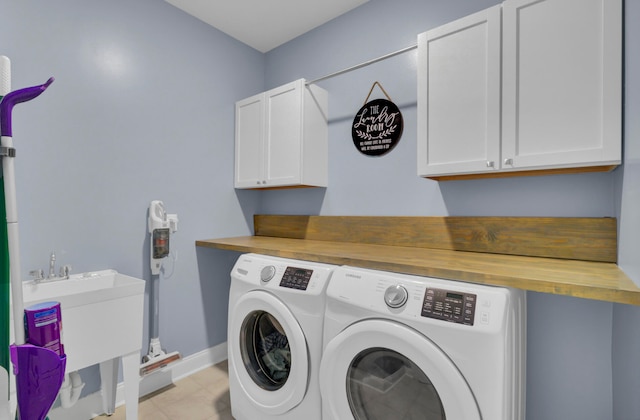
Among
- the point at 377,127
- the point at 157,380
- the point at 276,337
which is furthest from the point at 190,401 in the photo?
the point at 377,127

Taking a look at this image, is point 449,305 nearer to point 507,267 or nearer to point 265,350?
point 507,267

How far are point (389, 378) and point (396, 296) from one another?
0.33 meters

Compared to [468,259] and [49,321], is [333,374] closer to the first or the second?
[468,259]

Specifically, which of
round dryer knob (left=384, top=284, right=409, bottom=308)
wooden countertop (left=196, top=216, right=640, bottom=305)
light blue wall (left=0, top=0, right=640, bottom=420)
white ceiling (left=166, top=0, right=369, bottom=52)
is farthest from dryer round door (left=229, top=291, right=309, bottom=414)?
white ceiling (left=166, top=0, right=369, bottom=52)

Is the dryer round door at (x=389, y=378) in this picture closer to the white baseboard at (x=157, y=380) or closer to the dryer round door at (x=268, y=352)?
the dryer round door at (x=268, y=352)

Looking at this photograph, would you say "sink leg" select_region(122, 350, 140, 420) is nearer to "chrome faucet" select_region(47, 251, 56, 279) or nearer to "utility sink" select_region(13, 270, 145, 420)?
"utility sink" select_region(13, 270, 145, 420)

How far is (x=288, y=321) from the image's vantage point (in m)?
1.50

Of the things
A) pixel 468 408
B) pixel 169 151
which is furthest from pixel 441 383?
pixel 169 151

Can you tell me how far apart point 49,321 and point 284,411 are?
43.0 inches

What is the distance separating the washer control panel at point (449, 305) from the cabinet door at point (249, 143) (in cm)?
167

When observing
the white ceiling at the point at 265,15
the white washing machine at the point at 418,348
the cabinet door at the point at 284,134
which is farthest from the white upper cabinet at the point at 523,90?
the white ceiling at the point at 265,15

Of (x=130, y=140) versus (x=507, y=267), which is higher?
(x=130, y=140)

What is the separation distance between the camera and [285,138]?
2344 millimetres

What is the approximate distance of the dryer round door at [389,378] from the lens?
1.05m
